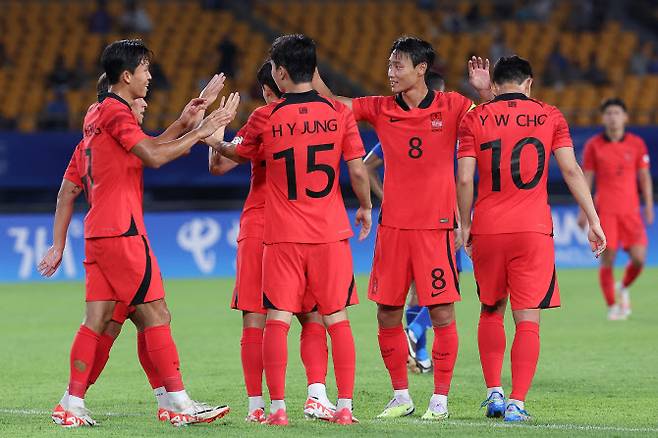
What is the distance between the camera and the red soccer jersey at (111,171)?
739cm

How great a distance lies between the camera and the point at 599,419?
775cm

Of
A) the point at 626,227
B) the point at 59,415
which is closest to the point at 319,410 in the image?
the point at 59,415

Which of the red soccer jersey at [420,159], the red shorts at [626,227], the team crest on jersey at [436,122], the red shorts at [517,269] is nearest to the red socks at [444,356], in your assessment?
the red shorts at [517,269]

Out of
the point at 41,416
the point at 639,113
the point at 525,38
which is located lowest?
the point at 41,416

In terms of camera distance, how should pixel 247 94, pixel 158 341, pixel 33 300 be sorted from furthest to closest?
1. pixel 247 94
2. pixel 33 300
3. pixel 158 341

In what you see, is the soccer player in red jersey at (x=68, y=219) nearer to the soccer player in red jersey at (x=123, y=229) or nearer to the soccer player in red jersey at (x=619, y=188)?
the soccer player in red jersey at (x=123, y=229)

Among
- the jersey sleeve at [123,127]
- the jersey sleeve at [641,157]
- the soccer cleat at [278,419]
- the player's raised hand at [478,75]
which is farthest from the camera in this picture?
the jersey sleeve at [641,157]

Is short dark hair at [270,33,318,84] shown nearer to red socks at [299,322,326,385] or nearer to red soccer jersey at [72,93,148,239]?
red soccer jersey at [72,93,148,239]

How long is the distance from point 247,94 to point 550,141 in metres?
15.7

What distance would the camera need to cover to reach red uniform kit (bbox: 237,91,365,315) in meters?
7.45

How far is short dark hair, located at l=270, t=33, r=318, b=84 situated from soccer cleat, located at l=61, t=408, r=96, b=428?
226 centimetres

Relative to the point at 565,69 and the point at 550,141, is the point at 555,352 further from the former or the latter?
the point at 565,69

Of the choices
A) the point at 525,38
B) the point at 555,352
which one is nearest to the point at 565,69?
the point at 525,38

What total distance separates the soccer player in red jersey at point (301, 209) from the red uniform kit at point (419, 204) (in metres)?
0.42
